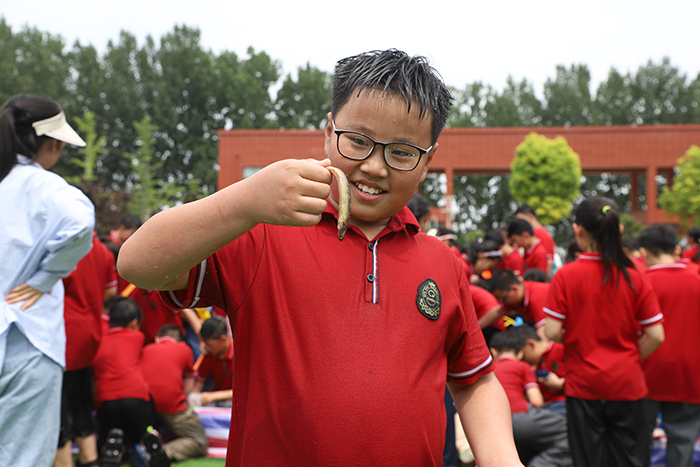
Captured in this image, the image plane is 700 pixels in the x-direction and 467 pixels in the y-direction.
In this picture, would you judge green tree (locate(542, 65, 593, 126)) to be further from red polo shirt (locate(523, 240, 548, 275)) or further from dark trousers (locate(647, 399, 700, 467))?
dark trousers (locate(647, 399, 700, 467))

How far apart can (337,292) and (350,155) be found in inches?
13.2

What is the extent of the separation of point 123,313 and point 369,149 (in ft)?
13.9

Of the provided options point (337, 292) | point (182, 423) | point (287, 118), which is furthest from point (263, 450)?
point (287, 118)

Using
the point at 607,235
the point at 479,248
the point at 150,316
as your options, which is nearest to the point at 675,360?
the point at 607,235

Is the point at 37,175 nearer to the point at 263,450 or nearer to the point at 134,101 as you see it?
the point at 263,450

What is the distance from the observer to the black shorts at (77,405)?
13.5 ft

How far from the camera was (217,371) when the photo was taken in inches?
228

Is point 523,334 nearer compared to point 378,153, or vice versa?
point 378,153

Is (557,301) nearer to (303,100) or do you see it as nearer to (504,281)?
(504,281)

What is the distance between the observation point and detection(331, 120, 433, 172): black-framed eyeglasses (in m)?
1.41

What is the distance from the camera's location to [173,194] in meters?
33.7

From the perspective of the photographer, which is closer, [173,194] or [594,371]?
[594,371]

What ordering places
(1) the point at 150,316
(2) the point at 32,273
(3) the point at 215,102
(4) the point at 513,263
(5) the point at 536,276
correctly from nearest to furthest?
(2) the point at 32,273, (1) the point at 150,316, (5) the point at 536,276, (4) the point at 513,263, (3) the point at 215,102

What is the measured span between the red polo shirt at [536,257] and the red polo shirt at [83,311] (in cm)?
504
